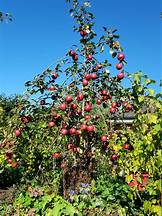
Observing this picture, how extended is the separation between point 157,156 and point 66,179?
2.24 m

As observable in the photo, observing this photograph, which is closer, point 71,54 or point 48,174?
point 71,54

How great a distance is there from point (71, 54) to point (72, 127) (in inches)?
36.8

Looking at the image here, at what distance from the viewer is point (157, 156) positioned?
343cm

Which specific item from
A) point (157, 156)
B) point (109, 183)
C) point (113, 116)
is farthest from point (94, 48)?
point (157, 156)

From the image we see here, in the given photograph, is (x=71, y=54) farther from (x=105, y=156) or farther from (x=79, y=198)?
(x=79, y=198)

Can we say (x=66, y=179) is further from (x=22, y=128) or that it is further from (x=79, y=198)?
(x=22, y=128)

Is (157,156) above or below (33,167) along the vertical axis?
below

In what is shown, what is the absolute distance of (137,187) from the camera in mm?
4266

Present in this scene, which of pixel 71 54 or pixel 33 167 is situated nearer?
pixel 71 54

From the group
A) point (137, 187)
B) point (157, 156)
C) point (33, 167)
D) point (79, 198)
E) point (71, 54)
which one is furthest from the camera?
point (33, 167)

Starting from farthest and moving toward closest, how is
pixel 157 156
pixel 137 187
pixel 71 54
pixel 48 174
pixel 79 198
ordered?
pixel 48 174 → pixel 71 54 → pixel 79 198 → pixel 137 187 → pixel 157 156

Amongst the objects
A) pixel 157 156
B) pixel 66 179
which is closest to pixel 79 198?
pixel 66 179

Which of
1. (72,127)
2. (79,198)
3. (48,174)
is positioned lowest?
(79,198)

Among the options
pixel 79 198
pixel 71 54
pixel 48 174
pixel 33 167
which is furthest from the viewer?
pixel 33 167
